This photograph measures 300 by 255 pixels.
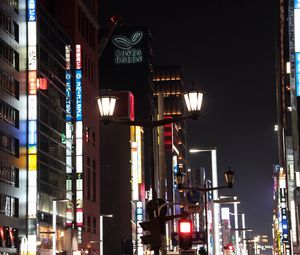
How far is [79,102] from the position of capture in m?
94.1

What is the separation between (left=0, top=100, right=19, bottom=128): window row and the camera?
7064 cm

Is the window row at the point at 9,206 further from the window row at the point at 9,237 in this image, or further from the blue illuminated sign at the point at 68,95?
the blue illuminated sign at the point at 68,95

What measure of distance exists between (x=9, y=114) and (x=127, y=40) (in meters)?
107

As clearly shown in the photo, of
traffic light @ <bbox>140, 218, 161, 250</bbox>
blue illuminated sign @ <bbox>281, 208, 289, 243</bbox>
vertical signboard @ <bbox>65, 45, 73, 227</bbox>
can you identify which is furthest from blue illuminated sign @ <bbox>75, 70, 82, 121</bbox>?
traffic light @ <bbox>140, 218, 161, 250</bbox>

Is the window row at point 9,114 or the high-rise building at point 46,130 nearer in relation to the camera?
the window row at point 9,114

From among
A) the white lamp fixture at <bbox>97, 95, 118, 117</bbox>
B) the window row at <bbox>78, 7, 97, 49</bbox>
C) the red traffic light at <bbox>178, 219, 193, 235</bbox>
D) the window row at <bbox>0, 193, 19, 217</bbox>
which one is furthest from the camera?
the window row at <bbox>78, 7, 97, 49</bbox>

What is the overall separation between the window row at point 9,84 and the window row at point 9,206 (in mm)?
10051

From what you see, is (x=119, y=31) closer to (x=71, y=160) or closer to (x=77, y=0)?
(x=77, y=0)

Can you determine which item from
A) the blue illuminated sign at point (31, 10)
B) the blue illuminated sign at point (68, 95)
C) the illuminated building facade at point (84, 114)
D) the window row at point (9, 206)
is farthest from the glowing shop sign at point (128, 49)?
the window row at point (9, 206)

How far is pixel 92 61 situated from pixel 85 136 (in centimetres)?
1483

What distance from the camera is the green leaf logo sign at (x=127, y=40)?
174000 mm

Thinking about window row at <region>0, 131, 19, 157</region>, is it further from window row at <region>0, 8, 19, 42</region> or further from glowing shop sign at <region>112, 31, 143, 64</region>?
glowing shop sign at <region>112, 31, 143, 64</region>

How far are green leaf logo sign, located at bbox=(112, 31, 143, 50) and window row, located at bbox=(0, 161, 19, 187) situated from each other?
103 meters

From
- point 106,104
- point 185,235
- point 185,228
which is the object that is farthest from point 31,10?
point 106,104
